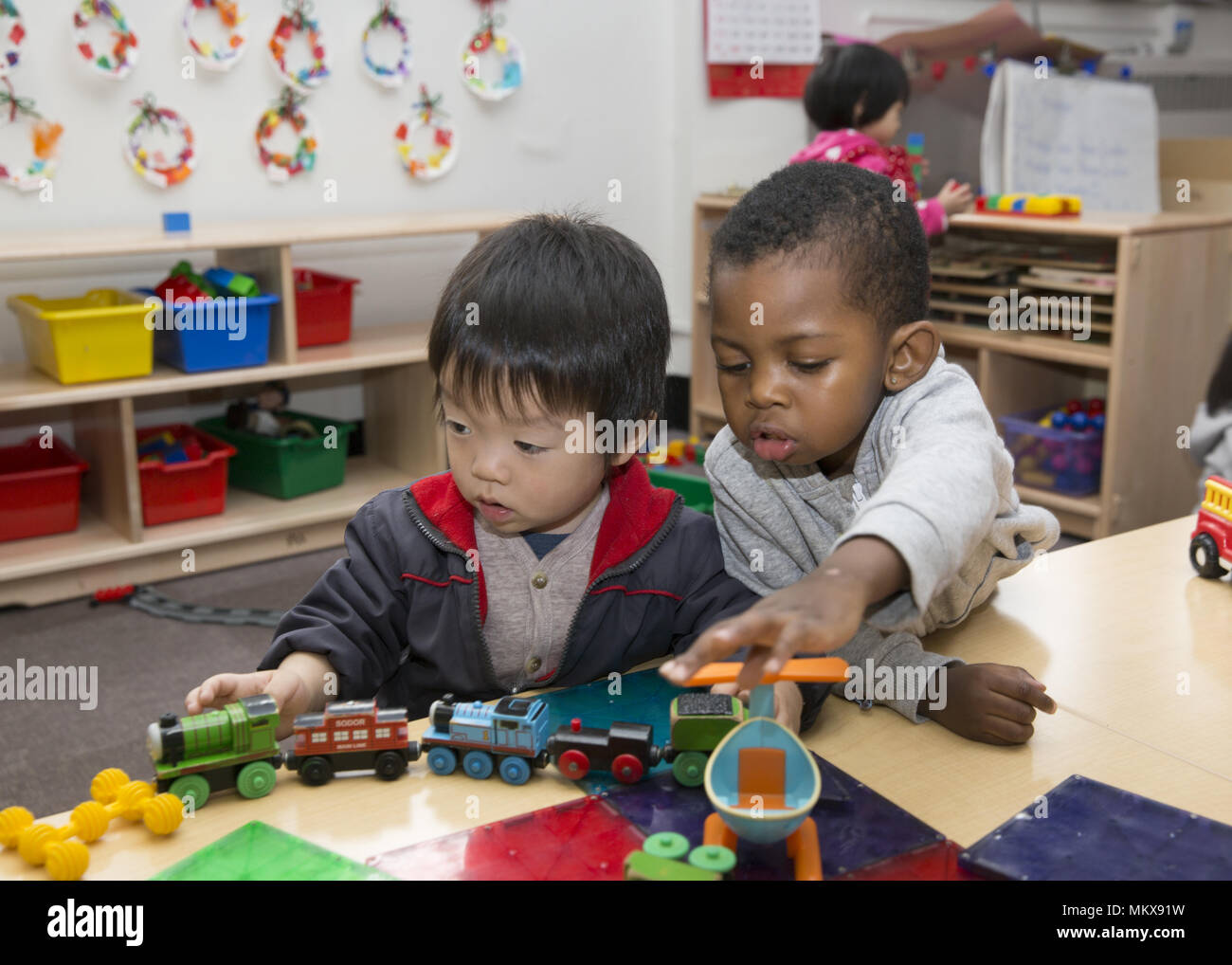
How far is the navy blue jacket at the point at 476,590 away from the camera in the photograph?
998mm

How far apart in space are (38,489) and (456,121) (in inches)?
56.7

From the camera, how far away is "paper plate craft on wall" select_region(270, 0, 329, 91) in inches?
106

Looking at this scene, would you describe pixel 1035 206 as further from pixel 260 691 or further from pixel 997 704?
pixel 260 691

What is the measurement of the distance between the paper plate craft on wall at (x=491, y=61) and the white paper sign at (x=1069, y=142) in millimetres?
1335

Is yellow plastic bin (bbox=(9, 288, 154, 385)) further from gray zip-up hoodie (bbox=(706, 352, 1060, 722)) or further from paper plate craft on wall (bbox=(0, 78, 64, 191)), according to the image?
gray zip-up hoodie (bbox=(706, 352, 1060, 722))

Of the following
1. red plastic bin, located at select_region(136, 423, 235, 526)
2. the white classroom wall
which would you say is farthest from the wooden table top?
red plastic bin, located at select_region(136, 423, 235, 526)

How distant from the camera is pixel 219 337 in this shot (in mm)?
2402

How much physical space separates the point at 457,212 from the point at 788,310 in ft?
7.55

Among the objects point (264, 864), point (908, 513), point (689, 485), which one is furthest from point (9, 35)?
point (908, 513)

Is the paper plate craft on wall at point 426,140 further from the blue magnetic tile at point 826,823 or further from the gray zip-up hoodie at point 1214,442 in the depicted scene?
the blue magnetic tile at point 826,823

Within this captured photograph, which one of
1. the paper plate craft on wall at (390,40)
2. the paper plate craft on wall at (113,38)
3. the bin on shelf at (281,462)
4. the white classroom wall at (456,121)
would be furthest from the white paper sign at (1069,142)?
the paper plate craft on wall at (113,38)

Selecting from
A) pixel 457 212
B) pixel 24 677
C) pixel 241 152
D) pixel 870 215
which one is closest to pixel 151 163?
pixel 241 152

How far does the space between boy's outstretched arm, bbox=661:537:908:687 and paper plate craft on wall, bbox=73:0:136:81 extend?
244 cm
